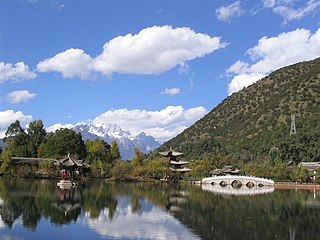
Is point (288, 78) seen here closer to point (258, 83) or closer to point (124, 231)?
point (258, 83)

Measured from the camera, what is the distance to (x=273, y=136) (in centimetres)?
8806

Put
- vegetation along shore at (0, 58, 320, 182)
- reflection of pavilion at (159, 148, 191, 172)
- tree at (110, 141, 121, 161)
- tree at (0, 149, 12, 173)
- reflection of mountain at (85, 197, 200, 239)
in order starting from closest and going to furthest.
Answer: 1. reflection of mountain at (85, 197, 200, 239)
2. tree at (0, 149, 12, 173)
3. vegetation along shore at (0, 58, 320, 182)
4. tree at (110, 141, 121, 161)
5. reflection of pavilion at (159, 148, 191, 172)

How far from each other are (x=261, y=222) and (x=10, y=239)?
1362 cm

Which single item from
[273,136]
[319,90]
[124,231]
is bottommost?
[124,231]

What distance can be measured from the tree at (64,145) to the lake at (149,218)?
108ft

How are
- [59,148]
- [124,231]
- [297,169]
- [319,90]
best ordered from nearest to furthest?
[124,231]
[297,169]
[59,148]
[319,90]

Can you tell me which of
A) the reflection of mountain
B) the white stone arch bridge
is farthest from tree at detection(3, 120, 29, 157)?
the reflection of mountain

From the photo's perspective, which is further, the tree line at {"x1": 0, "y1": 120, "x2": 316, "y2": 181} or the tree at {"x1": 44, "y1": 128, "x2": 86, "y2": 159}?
the tree at {"x1": 44, "y1": 128, "x2": 86, "y2": 159}

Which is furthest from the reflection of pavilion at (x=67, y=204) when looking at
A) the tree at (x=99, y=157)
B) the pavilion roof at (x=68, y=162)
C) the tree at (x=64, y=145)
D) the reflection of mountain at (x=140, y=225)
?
the tree at (x=64, y=145)

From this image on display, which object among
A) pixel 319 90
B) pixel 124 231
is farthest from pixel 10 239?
pixel 319 90

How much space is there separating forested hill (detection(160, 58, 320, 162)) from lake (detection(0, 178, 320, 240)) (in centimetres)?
4447

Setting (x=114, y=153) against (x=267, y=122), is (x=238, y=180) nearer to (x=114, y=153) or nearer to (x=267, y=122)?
(x=114, y=153)

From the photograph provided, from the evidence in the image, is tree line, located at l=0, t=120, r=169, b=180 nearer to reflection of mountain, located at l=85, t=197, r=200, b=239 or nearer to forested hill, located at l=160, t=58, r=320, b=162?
forested hill, located at l=160, t=58, r=320, b=162

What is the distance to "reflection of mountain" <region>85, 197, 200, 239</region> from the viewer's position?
20047 mm
